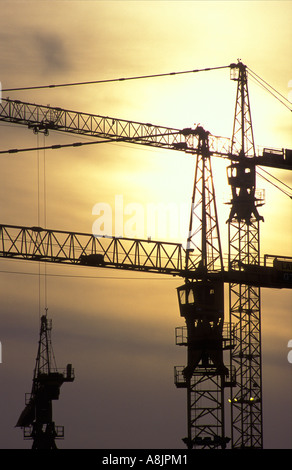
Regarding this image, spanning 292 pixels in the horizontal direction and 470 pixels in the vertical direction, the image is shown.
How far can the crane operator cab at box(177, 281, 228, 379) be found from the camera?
11381 centimetres

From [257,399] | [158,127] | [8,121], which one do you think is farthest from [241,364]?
[8,121]

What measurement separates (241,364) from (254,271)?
16434 millimetres

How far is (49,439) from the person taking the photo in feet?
418

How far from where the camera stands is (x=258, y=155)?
13662 cm

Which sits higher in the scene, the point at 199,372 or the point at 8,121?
the point at 8,121

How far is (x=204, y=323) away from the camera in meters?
114

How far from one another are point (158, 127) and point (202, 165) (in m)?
10.1

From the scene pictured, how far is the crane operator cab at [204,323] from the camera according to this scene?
373 feet

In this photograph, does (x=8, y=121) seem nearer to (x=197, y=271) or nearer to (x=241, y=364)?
(x=197, y=271)
